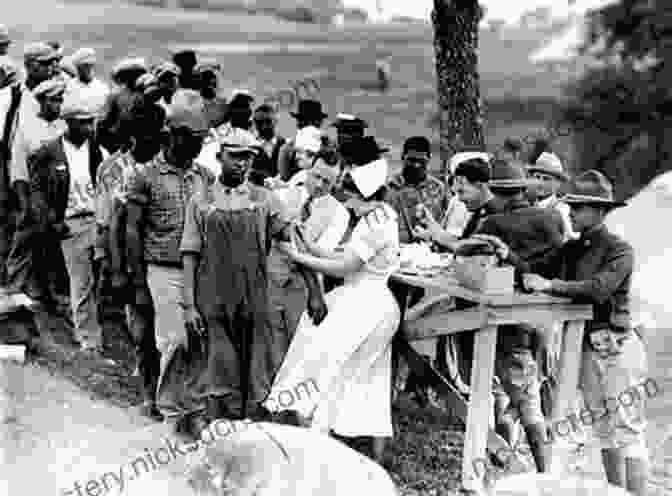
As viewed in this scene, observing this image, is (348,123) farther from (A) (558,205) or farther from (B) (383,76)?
(B) (383,76)

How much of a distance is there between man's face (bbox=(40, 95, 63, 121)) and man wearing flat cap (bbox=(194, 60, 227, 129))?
4.04 feet

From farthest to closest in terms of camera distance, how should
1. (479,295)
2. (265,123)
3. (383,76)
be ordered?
(383,76) → (265,123) → (479,295)

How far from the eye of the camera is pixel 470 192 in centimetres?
682

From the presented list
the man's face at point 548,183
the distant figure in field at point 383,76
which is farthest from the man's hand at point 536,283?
the distant figure in field at point 383,76

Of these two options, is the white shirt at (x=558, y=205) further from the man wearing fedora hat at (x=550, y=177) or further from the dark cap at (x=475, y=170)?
the dark cap at (x=475, y=170)

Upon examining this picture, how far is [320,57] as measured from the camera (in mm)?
23969

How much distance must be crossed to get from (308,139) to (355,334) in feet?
9.43

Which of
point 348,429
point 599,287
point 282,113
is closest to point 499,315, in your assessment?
point 599,287

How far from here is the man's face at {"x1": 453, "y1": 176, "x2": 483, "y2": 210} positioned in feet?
22.3

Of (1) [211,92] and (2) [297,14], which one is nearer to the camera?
(1) [211,92]

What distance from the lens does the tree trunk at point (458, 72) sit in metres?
9.40

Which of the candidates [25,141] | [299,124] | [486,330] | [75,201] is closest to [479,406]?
[486,330]

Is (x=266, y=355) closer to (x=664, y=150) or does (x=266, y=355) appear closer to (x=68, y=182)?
(x=68, y=182)

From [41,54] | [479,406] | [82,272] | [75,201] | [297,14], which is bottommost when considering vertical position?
[479,406]
